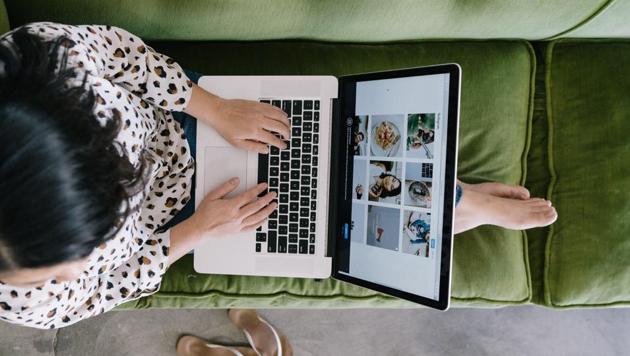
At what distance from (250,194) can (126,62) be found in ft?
1.12

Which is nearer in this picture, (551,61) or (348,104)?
(348,104)

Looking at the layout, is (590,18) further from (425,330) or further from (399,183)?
(425,330)

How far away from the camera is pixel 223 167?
3.39 ft

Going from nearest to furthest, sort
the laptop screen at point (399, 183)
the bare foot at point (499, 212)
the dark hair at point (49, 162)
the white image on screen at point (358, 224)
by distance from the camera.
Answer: the dark hair at point (49, 162)
the laptop screen at point (399, 183)
the white image on screen at point (358, 224)
the bare foot at point (499, 212)

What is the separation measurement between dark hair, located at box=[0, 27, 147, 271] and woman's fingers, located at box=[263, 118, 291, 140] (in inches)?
13.5

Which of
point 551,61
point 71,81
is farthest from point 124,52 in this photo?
point 551,61

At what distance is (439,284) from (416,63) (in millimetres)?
545

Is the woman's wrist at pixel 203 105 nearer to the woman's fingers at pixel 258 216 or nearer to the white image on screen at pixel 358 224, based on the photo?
the woman's fingers at pixel 258 216

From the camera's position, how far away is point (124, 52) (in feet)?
2.84

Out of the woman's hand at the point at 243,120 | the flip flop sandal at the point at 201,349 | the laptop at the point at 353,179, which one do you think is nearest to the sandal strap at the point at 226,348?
the flip flop sandal at the point at 201,349

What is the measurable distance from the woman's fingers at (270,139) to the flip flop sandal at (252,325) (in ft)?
2.28

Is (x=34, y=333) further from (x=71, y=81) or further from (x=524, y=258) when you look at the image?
(x=524, y=258)

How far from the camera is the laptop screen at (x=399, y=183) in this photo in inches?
34.1

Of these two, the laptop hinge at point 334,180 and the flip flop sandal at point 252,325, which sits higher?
the laptop hinge at point 334,180
